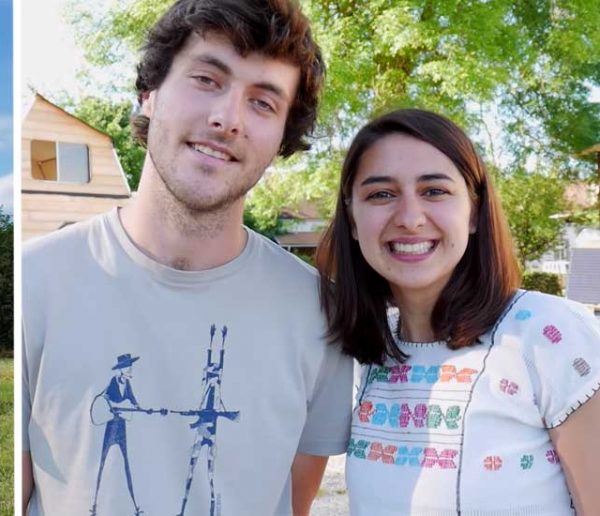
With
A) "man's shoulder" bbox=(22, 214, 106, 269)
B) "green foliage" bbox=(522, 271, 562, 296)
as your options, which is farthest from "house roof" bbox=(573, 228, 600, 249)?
"man's shoulder" bbox=(22, 214, 106, 269)

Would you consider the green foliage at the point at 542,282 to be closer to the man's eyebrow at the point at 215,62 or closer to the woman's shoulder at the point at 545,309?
the woman's shoulder at the point at 545,309

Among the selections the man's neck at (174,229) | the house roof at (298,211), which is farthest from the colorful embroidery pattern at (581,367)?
the house roof at (298,211)

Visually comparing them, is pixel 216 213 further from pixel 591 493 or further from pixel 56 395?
pixel 591 493

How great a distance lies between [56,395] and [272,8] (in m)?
0.80

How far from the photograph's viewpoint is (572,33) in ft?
25.3

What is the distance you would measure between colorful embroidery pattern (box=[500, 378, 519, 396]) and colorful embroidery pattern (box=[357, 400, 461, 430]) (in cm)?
9

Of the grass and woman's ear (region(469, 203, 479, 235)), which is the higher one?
woman's ear (region(469, 203, 479, 235))

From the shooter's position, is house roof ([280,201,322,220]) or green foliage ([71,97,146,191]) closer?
house roof ([280,201,322,220])

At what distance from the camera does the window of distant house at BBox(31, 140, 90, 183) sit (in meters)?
7.66

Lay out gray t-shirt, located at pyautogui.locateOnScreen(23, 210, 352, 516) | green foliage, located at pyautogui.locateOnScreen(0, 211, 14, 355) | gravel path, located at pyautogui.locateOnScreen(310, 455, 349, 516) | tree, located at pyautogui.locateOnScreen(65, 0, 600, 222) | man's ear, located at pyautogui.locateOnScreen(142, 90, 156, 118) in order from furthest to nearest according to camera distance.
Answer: tree, located at pyautogui.locateOnScreen(65, 0, 600, 222), gravel path, located at pyautogui.locateOnScreen(310, 455, 349, 516), man's ear, located at pyautogui.locateOnScreen(142, 90, 156, 118), gray t-shirt, located at pyautogui.locateOnScreen(23, 210, 352, 516), green foliage, located at pyautogui.locateOnScreen(0, 211, 14, 355)

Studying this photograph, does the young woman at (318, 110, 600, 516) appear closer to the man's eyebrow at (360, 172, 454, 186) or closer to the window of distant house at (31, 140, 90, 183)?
the man's eyebrow at (360, 172, 454, 186)

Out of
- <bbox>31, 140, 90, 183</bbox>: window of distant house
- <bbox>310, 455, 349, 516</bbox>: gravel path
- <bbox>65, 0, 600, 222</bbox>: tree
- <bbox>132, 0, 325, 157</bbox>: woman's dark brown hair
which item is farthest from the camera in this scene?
<bbox>31, 140, 90, 183</bbox>: window of distant house

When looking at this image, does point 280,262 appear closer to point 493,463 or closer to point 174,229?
point 174,229

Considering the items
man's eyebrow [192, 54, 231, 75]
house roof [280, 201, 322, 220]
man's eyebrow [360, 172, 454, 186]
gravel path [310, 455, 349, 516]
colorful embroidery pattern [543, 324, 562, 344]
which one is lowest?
gravel path [310, 455, 349, 516]
